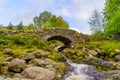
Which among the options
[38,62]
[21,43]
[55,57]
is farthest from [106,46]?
[38,62]

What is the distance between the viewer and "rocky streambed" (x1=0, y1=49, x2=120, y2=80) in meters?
Answer: 19.2

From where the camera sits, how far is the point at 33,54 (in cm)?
2466

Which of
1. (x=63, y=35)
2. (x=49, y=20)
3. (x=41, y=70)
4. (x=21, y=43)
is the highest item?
(x=49, y=20)

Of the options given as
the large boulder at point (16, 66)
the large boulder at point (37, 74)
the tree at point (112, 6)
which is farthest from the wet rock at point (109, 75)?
the tree at point (112, 6)

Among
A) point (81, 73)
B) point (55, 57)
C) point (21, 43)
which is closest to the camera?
point (81, 73)

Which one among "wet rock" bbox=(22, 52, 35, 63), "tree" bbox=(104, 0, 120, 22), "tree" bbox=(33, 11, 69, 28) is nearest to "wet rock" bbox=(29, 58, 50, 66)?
"wet rock" bbox=(22, 52, 35, 63)

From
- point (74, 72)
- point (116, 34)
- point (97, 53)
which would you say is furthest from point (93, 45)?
point (74, 72)

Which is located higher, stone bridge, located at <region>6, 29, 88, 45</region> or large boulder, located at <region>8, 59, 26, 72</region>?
stone bridge, located at <region>6, 29, 88, 45</region>

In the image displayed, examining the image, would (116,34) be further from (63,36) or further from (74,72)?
(74,72)

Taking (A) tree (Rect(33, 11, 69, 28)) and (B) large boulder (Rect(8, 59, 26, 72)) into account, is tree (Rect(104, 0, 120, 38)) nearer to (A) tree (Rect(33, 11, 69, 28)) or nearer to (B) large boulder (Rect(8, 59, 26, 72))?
(B) large boulder (Rect(8, 59, 26, 72))

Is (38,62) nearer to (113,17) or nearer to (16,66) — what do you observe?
(16,66)

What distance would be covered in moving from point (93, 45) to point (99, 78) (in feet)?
54.2

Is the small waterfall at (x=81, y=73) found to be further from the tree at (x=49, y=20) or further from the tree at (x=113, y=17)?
the tree at (x=49, y=20)

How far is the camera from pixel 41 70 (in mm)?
19312
